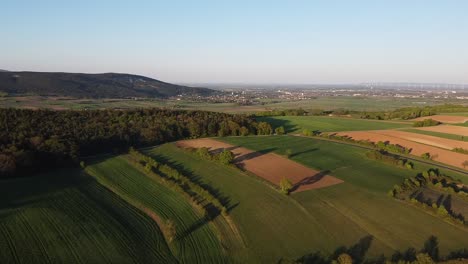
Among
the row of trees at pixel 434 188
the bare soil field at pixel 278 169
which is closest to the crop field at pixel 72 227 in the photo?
the bare soil field at pixel 278 169

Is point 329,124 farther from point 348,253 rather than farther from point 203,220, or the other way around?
point 348,253

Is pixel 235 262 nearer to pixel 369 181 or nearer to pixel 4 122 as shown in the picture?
pixel 369 181

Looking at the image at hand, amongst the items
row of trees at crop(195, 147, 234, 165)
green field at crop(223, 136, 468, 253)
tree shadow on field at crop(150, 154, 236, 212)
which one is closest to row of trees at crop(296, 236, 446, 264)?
green field at crop(223, 136, 468, 253)

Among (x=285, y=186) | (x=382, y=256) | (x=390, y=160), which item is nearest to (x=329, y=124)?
(x=390, y=160)

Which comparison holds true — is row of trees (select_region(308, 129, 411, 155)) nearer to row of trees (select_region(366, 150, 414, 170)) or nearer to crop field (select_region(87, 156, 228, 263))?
row of trees (select_region(366, 150, 414, 170))

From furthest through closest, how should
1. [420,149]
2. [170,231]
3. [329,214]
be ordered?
[420,149] < [329,214] < [170,231]

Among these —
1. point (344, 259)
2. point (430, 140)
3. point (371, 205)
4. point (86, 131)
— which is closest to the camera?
point (344, 259)

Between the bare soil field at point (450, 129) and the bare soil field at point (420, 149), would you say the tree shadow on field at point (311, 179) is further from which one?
the bare soil field at point (450, 129)
